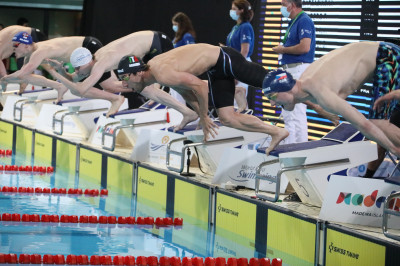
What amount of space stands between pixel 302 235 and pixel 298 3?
2.69 metres

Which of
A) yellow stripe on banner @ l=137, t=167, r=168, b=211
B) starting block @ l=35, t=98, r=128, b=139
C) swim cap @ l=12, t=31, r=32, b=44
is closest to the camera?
yellow stripe on banner @ l=137, t=167, r=168, b=211

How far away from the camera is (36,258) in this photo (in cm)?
517

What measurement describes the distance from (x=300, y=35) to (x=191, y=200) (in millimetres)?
1880

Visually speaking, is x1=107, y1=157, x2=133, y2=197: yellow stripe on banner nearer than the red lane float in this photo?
No

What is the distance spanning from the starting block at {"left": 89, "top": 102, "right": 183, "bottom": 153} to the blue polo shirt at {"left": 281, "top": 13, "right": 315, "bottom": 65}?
2.05m

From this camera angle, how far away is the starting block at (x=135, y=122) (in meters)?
9.07

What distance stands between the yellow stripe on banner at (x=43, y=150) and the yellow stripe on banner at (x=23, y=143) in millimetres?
171

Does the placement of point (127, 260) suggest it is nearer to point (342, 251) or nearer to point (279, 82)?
point (342, 251)

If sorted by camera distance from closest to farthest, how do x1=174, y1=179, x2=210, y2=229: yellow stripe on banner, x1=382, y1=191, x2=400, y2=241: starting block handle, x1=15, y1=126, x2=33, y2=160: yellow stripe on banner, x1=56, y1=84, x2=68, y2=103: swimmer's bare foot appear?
1. x1=382, y1=191, x2=400, y2=241: starting block handle
2. x1=174, y1=179, x2=210, y2=229: yellow stripe on banner
3. x1=56, y1=84, x2=68, y2=103: swimmer's bare foot
4. x1=15, y1=126, x2=33, y2=160: yellow stripe on banner

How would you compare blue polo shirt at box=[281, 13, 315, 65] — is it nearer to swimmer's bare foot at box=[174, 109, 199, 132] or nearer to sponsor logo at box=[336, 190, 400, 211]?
swimmer's bare foot at box=[174, 109, 199, 132]

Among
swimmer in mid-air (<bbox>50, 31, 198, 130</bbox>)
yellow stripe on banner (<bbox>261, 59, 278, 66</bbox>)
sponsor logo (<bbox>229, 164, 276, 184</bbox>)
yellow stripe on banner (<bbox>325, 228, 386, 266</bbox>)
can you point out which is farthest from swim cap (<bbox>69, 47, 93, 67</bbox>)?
yellow stripe on banner (<bbox>325, 228, 386, 266</bbox>)

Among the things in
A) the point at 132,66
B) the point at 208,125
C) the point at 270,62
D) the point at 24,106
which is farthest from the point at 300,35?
the point at 24,106

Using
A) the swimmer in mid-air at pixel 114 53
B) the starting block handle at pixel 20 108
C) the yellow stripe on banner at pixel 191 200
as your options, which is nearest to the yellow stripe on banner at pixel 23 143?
the starting block handle at pixel 20 108

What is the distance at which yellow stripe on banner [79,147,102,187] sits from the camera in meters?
9.37
